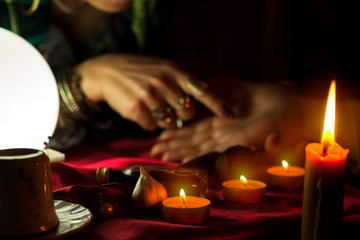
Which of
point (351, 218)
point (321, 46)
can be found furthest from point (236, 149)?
point (321, 46)

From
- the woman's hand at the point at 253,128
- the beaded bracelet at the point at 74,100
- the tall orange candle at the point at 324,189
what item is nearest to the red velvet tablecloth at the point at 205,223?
the tall orange candle at the point at 324,189

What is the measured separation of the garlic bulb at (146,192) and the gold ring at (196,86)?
0.44 m

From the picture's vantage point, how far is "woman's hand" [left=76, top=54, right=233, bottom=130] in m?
1.13

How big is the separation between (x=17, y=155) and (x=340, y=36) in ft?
5.51

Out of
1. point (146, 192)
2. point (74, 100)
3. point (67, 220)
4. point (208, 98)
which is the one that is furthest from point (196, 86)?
point (67, 220)

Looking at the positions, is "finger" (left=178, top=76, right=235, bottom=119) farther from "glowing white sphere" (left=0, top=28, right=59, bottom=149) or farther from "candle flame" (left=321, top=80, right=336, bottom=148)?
"candle flame" (left=321, top=80, right=336, bottom=148)

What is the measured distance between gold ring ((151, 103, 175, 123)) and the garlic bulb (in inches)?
17.4

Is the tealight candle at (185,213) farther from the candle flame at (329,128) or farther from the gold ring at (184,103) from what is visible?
the gold ring at (184,103)

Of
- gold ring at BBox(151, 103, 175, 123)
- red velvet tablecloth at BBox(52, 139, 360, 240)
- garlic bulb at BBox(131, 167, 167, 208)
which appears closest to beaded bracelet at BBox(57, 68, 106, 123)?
gold ring at BBox(151, 103, 175, 123)

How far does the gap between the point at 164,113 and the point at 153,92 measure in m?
0.06

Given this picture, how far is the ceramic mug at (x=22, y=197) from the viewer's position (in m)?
0.54

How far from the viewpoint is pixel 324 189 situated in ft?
1.74

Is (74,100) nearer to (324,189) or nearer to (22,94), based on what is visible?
(22,94)

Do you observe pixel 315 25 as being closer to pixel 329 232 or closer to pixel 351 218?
pixel 351 218
